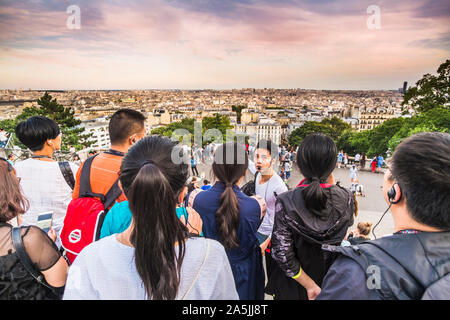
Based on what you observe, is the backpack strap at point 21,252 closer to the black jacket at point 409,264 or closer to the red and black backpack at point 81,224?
the red and black backpack at point 81,224

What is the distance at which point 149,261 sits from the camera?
973 mm

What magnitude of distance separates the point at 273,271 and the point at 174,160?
1436 mm

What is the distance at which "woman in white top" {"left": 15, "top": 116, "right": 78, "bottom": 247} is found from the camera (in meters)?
2.16

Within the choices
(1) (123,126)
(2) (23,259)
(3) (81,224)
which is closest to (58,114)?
(1) (123,126)

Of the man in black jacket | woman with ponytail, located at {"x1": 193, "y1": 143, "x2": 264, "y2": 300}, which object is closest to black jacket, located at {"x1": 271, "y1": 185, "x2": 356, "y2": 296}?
woman with ponytail, located at {"x1": 193, "y1": 143, "x2": 264, "y2": 300}

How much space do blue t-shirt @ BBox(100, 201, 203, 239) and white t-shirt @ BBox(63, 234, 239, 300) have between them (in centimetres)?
55

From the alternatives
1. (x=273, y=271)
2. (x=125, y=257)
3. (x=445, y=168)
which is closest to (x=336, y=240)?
(x=273, y=271)

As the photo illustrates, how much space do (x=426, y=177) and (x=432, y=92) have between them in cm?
2872

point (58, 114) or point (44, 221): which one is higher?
point (58, 114)

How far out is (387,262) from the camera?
0.92 m

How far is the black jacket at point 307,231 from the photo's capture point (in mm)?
1739

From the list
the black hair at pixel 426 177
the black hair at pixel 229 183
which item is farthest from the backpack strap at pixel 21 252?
the black hair at pixel 426 177

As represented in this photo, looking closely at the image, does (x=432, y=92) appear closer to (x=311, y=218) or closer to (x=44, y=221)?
(x=311, y=218)

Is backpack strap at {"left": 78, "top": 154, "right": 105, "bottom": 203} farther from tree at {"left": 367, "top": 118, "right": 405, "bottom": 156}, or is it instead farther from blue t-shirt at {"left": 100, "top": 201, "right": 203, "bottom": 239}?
tree at {"left": 367, "top": 118, "right": 405, "bottom": 156}
